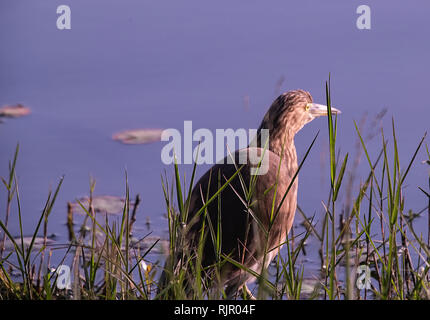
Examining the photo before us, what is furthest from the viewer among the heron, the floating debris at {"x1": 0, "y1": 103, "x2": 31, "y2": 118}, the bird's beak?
the floating debris at {"x1": 0, "y1": 103, "x2": 31, "y2": 118}

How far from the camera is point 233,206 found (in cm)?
319

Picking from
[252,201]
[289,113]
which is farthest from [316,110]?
[252,201]

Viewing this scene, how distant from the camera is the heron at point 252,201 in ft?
9.81

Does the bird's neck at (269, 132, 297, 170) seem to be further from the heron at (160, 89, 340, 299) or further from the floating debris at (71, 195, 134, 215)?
the floating debris at (71, 195, 134, 215)

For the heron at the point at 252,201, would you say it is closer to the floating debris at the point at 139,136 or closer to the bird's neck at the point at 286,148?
the bird's neck at the point at 286,148

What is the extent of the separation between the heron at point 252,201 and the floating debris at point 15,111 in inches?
65.5

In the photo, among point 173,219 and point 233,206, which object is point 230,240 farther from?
point 173,219

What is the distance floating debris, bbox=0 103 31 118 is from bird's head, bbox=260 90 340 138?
5.45 feet

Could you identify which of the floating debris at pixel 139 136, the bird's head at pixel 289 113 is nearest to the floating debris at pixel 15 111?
the floating debris at pixel 139 136

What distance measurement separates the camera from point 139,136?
432cm

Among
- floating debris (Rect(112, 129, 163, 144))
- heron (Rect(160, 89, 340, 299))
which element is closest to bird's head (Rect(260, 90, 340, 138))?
heron (Rect(160, 89, 340, 299))

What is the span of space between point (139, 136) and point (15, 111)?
0.92m

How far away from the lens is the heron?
299 cm
